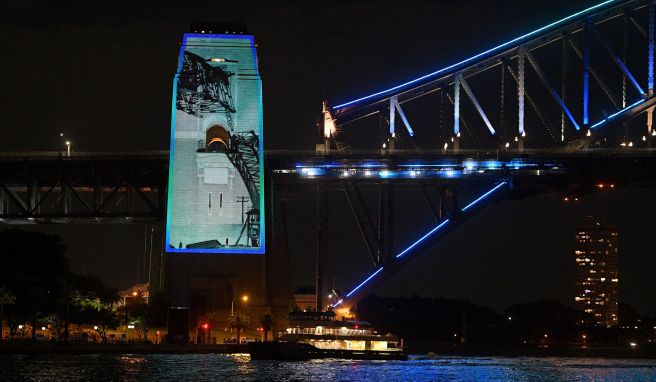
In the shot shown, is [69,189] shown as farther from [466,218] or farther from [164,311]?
[466,218]

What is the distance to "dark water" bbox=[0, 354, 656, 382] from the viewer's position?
3314 inches

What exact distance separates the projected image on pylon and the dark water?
9250mm

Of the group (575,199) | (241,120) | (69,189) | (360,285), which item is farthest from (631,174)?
(69,189)

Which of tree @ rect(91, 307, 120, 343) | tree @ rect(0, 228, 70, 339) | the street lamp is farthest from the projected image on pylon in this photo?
tree @ rect(91, 307, 120, 343)

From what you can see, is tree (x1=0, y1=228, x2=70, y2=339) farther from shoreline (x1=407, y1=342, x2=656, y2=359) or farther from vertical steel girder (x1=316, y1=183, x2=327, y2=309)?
shoreline (x1=407, y1=342, x2=656, y2=359)

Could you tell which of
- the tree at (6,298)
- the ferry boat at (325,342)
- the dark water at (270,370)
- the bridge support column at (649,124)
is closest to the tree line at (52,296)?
the tree at (6,298)

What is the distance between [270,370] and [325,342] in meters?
14.1

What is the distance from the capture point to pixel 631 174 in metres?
114

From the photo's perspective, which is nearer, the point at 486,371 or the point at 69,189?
the point at 486,371

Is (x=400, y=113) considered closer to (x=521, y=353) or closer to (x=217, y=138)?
(x=217, y=138)

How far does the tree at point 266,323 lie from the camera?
113375mm

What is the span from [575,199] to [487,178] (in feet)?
24.5

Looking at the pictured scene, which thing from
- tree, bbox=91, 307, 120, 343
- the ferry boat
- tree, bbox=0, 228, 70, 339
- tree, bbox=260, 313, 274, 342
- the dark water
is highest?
tree, bbox=0, 228, 70, 339

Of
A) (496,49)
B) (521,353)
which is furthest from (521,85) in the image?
(521,353)
